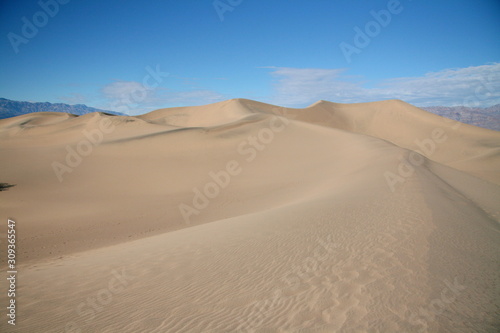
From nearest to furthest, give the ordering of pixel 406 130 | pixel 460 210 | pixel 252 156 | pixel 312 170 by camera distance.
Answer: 1. pixel 460 210
2. pixel 312 170
3. pixel 252 156
4. pixel 406 130

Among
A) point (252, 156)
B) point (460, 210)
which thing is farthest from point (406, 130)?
point (460, 210)

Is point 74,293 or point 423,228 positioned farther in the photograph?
point 423,228

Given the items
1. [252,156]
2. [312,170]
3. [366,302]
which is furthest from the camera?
[252,156]

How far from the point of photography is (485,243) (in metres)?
5.67

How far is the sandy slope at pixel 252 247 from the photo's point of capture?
355 cm

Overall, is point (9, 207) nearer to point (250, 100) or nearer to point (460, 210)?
point (460, 210)

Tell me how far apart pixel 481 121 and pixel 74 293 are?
226 m

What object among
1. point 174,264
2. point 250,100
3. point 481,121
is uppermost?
point 250,100

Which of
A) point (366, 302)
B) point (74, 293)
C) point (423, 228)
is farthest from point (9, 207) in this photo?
point (423, 228)

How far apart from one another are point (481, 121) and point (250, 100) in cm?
19064

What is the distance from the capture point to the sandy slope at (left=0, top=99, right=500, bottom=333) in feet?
11.6

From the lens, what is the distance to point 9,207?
1172 centimetres

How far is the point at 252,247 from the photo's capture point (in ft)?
20.0

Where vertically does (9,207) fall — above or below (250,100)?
below
